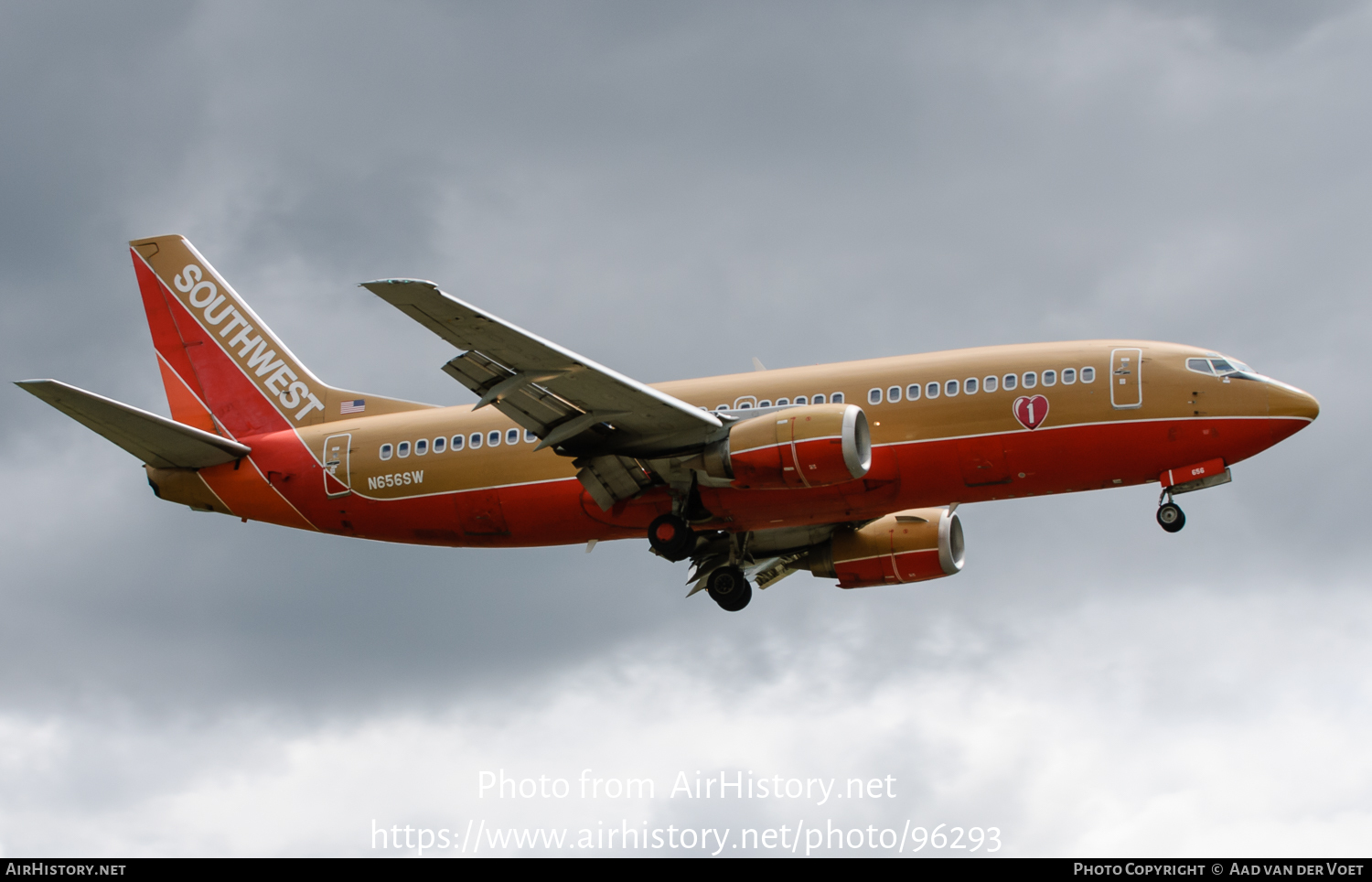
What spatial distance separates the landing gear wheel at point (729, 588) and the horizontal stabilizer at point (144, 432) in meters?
14.3

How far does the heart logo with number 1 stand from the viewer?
110ft

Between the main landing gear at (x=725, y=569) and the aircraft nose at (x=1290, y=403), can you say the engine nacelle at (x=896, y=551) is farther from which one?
the aircraft nose at (x=1290, y=403)

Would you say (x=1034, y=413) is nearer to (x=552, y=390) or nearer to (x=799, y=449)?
(x=799, y=449)

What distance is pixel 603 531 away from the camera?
123 ft

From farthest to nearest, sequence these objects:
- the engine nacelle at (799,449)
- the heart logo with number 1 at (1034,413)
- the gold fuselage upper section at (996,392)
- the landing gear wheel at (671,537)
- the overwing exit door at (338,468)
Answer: the overwing exit door at (338,468)
the landing gear wheel at (671,537)
the heart logo with number 1 at (1034,413)
the gold fuselage upper section at (996,392)
the engine nacelle at (799,449)

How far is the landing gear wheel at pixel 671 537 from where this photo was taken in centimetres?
3509

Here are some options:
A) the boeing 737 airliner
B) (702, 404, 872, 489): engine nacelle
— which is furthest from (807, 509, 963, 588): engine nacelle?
(702, 404, 872, 489): engine nacelle

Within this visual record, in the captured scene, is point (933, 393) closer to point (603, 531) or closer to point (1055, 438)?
point (1055, 438)

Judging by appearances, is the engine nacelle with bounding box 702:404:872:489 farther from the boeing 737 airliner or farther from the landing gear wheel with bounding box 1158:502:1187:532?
the landing gear wheel with bounding box 1158:502:1187:532

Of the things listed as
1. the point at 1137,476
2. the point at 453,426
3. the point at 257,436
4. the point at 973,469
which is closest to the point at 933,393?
the point at 973,469

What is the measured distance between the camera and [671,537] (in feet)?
115

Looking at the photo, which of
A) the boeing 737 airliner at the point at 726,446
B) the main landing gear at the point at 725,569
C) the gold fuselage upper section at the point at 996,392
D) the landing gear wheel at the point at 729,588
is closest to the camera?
the boeing 737 airliner at the point at 726,446

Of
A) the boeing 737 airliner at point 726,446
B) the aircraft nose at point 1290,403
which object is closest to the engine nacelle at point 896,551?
the boeing 737 airliner at point 726,446

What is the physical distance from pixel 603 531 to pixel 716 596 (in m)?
5.56
